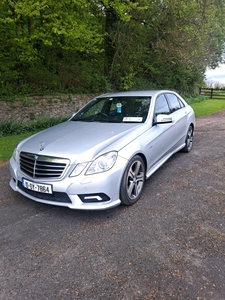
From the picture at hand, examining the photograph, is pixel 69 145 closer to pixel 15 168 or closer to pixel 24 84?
pixel 15 168

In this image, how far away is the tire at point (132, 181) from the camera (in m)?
2.75

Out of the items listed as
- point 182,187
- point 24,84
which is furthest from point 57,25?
point 182,187

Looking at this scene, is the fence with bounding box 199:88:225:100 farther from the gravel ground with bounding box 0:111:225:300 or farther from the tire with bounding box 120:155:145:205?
the tire with bounding box 120:155:145:205

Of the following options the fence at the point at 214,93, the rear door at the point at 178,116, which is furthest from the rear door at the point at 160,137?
the fence at the point at 214,93

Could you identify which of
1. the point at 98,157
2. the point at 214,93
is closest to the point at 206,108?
the point at 214,93

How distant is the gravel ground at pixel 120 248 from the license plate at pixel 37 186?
38 centimetres

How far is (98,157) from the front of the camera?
2598mm

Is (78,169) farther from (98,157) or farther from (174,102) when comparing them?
(174,102)

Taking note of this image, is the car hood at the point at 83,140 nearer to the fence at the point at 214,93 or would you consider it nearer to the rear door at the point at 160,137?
the rear door at the point at 160,137

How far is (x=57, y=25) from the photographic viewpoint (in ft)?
22.0

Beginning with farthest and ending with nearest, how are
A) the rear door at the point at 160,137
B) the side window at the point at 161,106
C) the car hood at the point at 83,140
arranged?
the side window at the point at 161,106 < the rear door at the point at 160,137 < the car hood at the point at 83,140

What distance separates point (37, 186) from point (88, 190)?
658mm

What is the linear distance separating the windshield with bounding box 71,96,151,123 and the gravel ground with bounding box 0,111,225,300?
1252 mm

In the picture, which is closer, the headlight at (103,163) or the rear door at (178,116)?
the headlight at (103,163)
